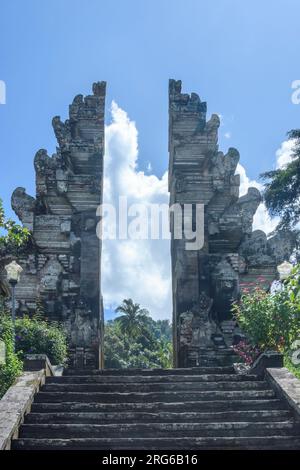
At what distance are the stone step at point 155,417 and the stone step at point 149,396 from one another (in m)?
0.66

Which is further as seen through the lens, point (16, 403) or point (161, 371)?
point (161, 371)

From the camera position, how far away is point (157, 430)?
8602mm

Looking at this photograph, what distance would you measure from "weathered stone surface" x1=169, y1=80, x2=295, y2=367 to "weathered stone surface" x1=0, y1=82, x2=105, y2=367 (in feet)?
6.95

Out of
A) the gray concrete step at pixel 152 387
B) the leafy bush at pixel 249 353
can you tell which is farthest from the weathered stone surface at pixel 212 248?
the gray concrete step at pixel 152 387

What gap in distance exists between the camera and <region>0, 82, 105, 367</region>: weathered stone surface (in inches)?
615

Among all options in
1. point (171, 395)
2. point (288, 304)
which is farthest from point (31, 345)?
point (288, 304)

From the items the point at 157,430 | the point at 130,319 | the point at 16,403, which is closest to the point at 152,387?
the point at 157,430

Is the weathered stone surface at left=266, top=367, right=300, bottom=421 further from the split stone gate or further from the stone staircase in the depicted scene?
the split stone gate

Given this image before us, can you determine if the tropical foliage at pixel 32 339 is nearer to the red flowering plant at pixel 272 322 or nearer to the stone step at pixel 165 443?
the stone step at pixel 165 443

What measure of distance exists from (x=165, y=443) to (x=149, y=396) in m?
1.67

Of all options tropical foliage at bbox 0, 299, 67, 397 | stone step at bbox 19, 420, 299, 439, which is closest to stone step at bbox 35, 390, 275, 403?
stone step at bbox 19, 420, 299, 439

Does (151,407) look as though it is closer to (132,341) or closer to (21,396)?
(21,396)

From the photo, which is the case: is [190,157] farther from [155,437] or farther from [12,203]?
[155,437]

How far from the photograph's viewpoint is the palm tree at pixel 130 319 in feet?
162
